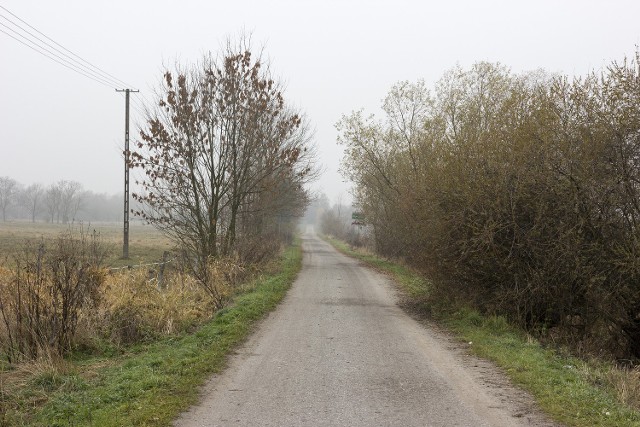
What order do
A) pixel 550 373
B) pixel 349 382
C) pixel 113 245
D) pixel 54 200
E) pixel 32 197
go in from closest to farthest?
pixel 349 382 < pixel 550 373 < pixel 113 245 < pixel 54 200 < pixel 32 197

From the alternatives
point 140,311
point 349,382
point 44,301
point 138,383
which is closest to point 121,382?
point 138,383

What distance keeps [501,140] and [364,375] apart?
23.1 ft

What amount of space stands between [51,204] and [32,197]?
1081 inches

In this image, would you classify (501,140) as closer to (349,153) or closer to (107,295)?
(107,295)

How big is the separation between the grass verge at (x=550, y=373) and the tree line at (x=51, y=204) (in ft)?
373

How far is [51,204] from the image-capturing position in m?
128

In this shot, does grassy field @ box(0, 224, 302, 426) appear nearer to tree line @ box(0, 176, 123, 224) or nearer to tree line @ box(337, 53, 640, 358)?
tree line @ box(337, 53, 640, 358)

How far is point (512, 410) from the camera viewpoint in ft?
18.9

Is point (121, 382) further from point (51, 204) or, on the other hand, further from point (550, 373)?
point (51, 204)

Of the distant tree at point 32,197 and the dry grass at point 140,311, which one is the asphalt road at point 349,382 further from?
the distant tree at point 32,197

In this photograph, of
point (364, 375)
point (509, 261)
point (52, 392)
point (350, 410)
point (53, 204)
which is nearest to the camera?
point (350, 410)

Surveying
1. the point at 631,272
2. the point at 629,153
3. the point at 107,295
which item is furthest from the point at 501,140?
the point at 107,295

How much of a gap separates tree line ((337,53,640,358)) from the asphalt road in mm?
2140

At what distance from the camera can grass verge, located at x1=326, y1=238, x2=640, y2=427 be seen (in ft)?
18.3
